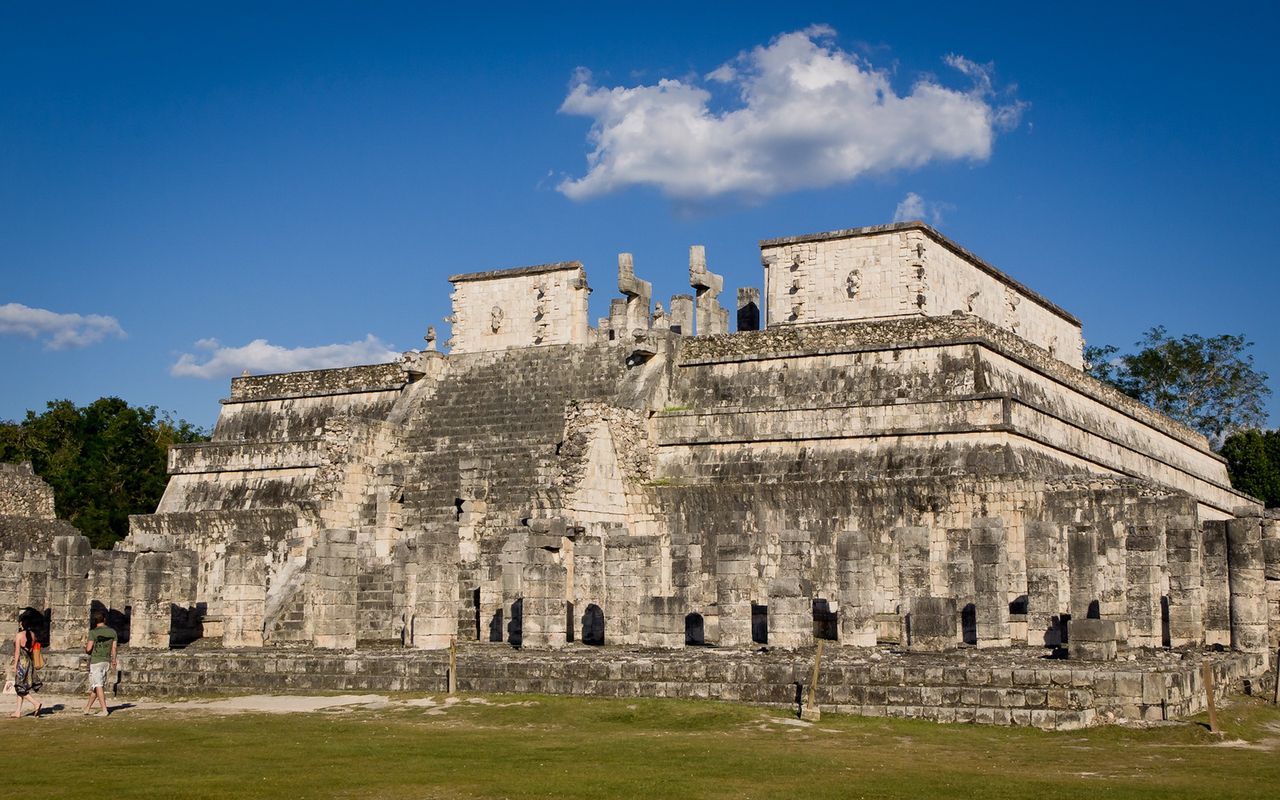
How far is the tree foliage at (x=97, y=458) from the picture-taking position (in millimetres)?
53969

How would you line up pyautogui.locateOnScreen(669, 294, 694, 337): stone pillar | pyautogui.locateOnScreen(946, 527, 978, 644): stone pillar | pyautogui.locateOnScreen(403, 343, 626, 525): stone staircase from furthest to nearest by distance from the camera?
1. pyautogui.locateOnScreen(669, 294, 694, 337): stone pillar
2. pyautogui.locateOnScreen(403, 343, 626, 525): stone staircase
3. pyautogui.locateOnScreen(946, 527, 978, 644): stone pillar

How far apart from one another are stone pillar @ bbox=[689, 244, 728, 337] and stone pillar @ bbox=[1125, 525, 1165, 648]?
19.6 m

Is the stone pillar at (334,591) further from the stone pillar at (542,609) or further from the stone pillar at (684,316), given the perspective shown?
the stone pillar at (684,316)

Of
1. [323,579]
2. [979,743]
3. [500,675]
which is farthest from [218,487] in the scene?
[979,743]

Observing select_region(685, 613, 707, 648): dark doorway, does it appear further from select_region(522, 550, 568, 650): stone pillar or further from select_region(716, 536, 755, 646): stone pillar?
select_region(522, 550, 568, 650): stone pillar

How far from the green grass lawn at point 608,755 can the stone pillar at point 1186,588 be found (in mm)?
4468

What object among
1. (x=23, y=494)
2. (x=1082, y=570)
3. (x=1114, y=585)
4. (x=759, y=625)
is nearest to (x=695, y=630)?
(x=759, y=625)

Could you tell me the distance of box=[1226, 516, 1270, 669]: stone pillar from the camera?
973 inches

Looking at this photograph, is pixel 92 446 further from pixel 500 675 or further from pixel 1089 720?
pixel 1089 720

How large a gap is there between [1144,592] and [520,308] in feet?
71.2

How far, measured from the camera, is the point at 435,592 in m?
26.9

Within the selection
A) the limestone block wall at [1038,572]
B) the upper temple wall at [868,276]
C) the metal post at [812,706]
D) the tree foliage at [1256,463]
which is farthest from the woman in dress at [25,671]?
the tree foliage at [1256,463]

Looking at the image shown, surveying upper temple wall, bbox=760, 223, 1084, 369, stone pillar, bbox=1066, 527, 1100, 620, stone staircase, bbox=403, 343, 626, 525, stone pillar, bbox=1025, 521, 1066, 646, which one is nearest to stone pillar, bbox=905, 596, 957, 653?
stone pillar, bbox=1025, 521, 1066, 646

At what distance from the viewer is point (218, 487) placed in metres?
44.8
